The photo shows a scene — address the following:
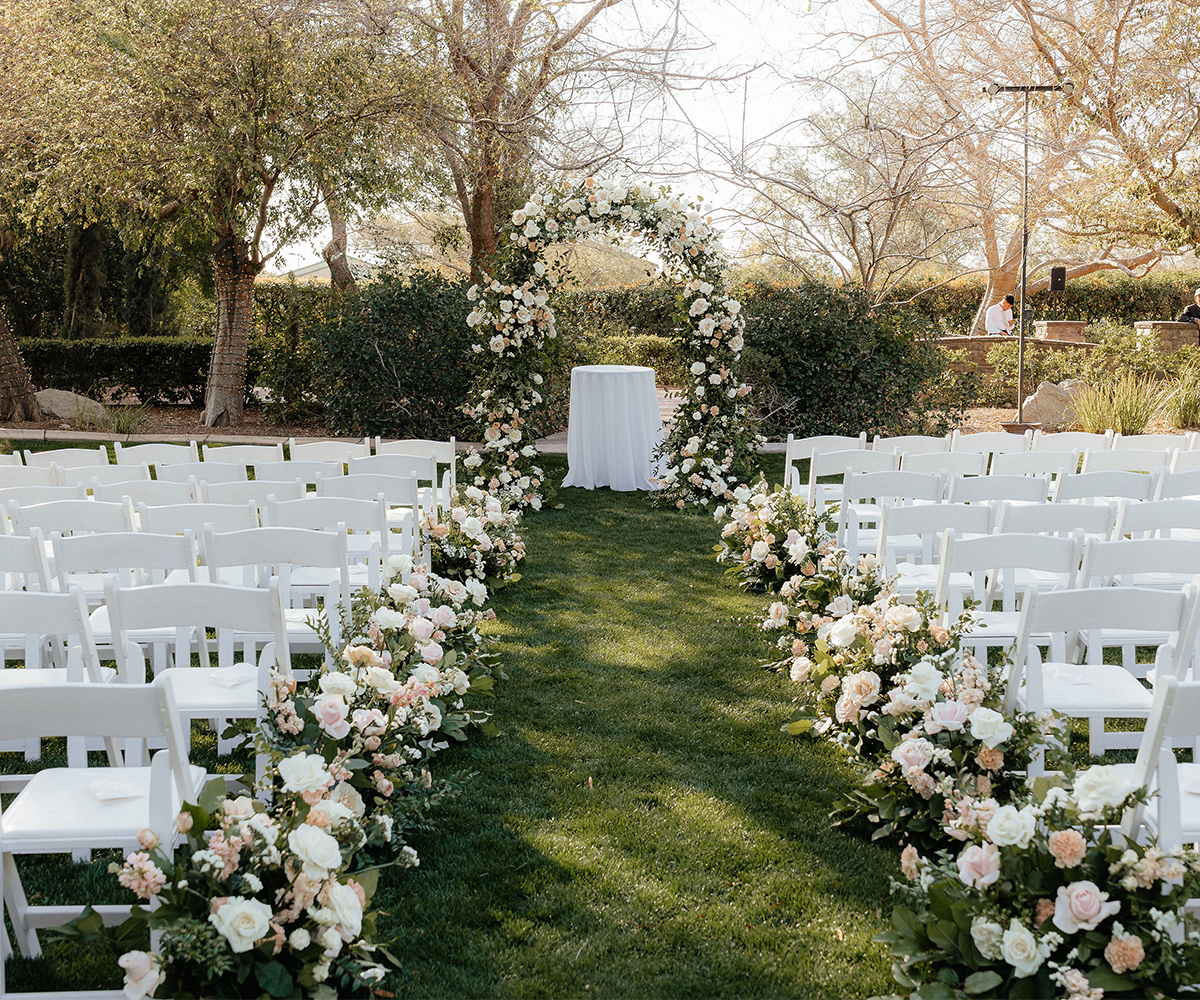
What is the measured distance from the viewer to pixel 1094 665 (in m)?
3.50

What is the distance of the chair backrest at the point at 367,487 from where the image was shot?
16.1ft

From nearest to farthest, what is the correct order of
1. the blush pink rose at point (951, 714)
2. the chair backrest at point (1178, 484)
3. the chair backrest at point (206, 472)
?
the blush pink rose at point (951, 714) < the chair backrest at point (1178, 484) < the chair backrest at point (206, 472)

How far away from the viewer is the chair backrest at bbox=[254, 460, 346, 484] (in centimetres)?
546

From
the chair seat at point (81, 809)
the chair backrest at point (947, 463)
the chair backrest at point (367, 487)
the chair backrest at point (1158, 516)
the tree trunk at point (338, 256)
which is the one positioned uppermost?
the tree trunk at point (338, 256)

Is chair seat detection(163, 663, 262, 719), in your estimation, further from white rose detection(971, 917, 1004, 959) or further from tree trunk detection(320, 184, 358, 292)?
tree trunk detection(320, 184, 358, 292)

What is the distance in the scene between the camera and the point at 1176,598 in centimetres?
282

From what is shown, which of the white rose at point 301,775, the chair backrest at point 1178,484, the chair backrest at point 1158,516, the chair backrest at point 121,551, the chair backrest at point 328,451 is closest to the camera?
the white rose at point 301,775

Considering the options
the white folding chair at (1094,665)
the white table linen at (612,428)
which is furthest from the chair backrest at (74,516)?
the white table linen at (612,428)

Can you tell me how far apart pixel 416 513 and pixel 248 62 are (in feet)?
25.2

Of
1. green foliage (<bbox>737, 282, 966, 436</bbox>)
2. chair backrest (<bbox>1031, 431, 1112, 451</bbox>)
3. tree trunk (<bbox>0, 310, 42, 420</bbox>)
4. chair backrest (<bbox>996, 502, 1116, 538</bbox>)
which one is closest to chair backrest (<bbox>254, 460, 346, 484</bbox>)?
chair backrest (<bbox>996, 502, 1116, 538</bbox>)

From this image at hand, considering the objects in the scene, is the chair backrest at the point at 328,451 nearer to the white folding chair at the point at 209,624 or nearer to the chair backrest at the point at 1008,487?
the white folding chair at the point at 209,624

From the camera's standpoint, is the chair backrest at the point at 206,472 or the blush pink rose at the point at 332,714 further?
the chair backrest at the point at 206,472

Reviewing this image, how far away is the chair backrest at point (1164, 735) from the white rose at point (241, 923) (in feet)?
6.02

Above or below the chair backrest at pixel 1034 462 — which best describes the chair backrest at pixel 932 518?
below
